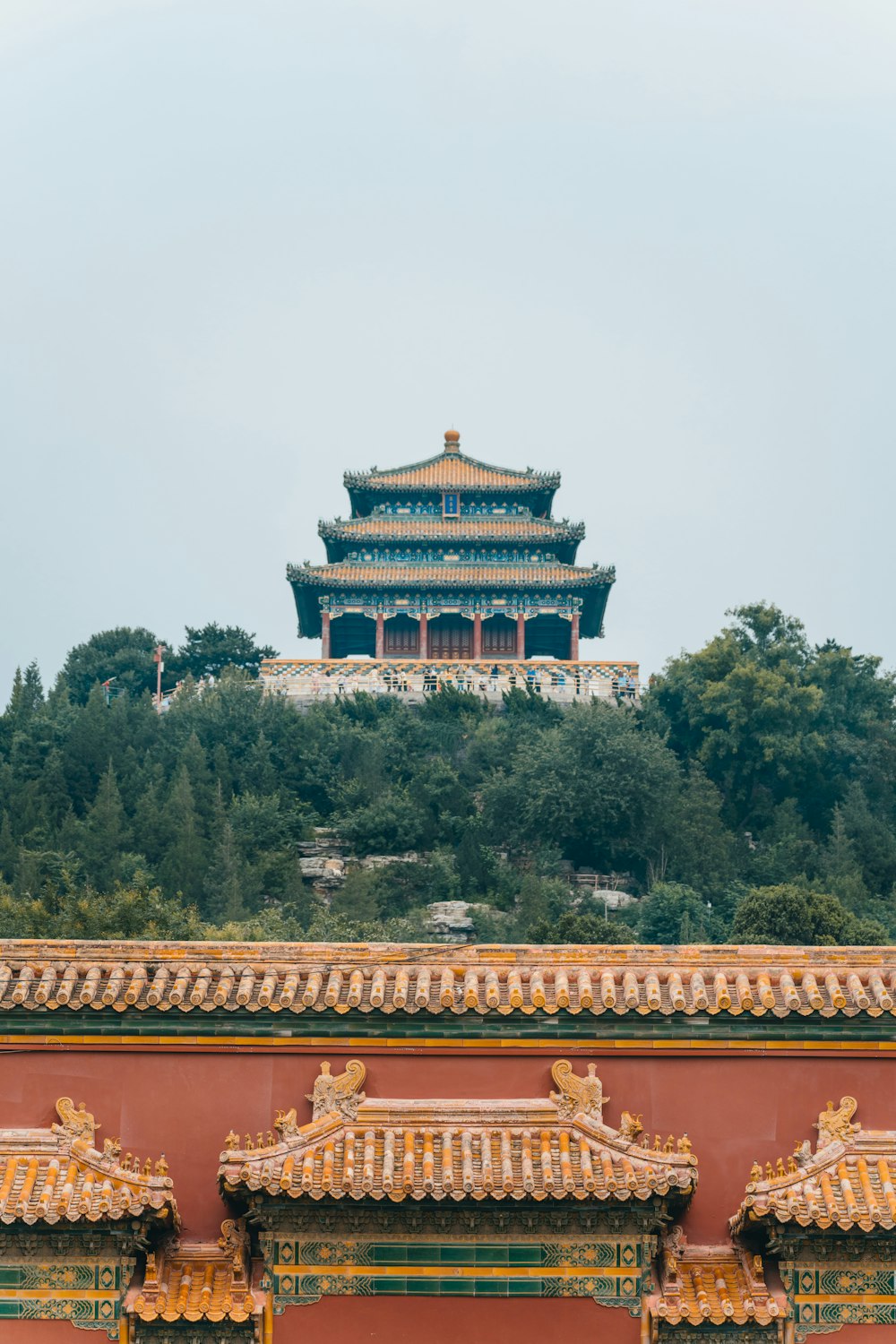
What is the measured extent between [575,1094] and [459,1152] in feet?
3.83

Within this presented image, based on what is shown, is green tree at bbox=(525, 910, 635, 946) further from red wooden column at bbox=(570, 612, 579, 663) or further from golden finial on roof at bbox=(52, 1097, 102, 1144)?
golden finial on roof at bbox=(52, 1097, 102, 1144)

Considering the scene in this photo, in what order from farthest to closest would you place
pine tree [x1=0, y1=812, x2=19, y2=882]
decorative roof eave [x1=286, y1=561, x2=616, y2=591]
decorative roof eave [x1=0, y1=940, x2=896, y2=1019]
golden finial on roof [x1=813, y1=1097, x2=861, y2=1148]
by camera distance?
decorative roof eave [x1=286, y1=561, x2=616, y2=591], pine tree [x1=0, y1=812, x2=19, y2=882], decorative roof eave [x1=0, y1=940, x2=896, y2=1019], golden finial on roof [x1=813, y1=1097, x2=861, y2=1148]

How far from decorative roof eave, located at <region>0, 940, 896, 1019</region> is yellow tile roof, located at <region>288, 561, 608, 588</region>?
44.5 meters

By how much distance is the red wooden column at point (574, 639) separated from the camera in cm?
6407

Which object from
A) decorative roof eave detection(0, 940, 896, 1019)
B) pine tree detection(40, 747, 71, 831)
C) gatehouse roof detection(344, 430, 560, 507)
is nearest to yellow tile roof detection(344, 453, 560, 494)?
gatehouse roof detection(344, 430, 560, 507)

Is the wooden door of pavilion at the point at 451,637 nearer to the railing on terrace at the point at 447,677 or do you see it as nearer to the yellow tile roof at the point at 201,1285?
the railing on terrace at the point at 447,677

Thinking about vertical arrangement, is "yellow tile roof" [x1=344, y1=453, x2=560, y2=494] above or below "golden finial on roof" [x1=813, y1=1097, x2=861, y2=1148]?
above

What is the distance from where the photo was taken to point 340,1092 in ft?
60.3

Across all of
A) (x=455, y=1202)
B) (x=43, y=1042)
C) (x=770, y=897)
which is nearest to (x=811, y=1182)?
(x=455, y=1202)

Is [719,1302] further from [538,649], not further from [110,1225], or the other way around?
[538,649]

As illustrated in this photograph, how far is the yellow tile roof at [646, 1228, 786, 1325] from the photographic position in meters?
17.3

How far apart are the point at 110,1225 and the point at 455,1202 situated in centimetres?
277

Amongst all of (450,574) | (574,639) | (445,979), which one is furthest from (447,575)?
(445,979)

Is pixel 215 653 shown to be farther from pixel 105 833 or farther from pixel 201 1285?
pixel 201 1285
